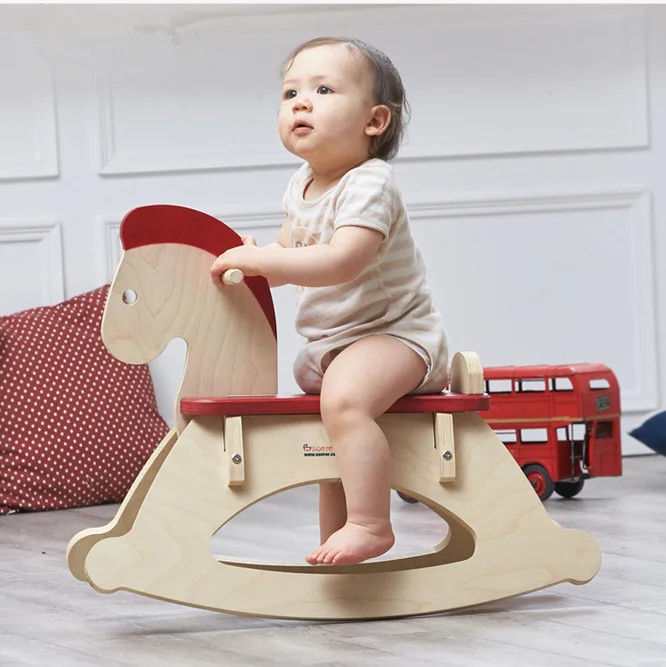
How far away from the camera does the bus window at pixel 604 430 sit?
2115 millimetres

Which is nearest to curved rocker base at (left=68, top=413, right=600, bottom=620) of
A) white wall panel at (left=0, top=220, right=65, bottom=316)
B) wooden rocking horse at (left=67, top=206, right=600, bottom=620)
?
wooden rocking horse at (left=67, top=206, right=600, bottom=620)

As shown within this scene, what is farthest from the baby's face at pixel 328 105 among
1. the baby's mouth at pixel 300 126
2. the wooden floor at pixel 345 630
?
the wooden floor at pixel 345 630

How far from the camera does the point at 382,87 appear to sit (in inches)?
50.4

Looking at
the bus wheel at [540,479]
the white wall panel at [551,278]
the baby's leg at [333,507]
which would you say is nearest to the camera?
the baby's leg at [333,507]

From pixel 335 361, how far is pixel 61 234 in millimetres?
1400

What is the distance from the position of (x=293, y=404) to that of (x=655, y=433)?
4.05ft

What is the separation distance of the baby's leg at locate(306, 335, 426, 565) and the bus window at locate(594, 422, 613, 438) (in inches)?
39.3

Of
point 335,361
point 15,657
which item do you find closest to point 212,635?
point 15,657

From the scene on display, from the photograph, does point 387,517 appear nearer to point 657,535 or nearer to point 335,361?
point 335,361

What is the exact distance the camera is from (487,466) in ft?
4.15

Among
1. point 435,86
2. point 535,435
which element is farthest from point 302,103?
point 435,86

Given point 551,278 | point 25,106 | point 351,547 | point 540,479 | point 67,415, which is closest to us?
point 351,547

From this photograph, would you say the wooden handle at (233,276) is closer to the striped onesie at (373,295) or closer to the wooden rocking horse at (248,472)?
the wooden rocking horse at (248,472)

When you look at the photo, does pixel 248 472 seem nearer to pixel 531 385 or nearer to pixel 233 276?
pixel 233 276
